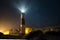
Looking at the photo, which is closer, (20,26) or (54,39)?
(54,39)

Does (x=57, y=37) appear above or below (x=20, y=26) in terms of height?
below

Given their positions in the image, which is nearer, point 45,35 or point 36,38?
point 36,38

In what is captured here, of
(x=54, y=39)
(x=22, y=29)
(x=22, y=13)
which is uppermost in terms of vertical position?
(x=22, y=13)

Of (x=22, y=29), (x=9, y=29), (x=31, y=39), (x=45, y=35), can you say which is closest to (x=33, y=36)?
(x=31, y=39)

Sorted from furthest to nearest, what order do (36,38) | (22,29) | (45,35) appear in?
(22,29) → (45,35) → (36,38)

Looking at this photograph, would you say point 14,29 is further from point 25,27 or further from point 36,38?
point 36,38

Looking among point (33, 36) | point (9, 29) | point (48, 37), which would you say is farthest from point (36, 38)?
point (9, 29)

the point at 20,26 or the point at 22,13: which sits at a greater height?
the point at 22,13

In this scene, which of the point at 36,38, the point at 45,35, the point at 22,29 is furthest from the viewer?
the point at 22,29

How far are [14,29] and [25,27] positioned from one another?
0.69 metres

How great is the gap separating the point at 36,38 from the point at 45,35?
394mm

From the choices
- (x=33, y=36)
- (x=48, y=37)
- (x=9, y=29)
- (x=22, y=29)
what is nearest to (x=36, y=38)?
(x=33, y=36)

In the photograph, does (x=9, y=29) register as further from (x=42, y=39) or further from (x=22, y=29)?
(x=42, y=39)

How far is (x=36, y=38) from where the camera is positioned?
13.4 ft
